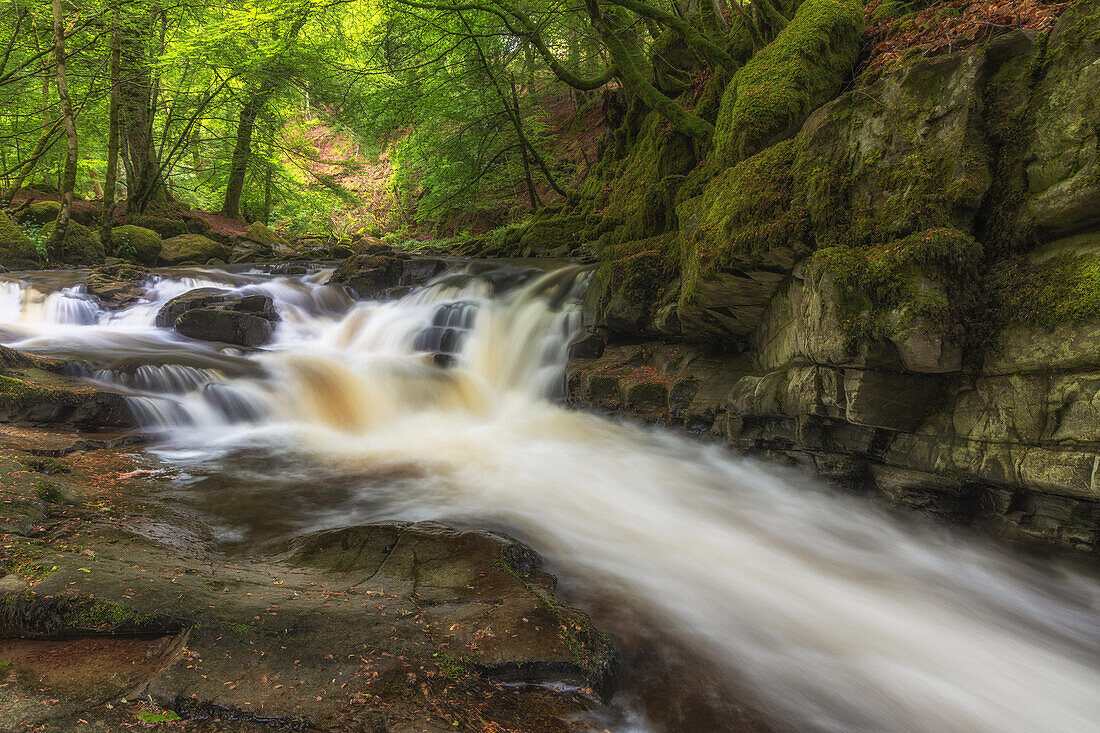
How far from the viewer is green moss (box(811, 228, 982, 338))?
3.59 meters

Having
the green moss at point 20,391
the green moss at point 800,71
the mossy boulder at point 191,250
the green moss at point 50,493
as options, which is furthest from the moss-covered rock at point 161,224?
the green moss at point 800,71

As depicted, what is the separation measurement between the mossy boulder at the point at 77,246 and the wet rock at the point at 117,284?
1.67m

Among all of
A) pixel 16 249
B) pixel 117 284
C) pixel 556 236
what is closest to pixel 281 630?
pixel 556 236

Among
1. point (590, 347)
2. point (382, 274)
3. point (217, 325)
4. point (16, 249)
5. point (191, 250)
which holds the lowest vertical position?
point (217, 325)

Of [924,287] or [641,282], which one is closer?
[924,287]

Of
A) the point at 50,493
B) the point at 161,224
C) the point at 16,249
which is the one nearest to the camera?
the point at 50,493

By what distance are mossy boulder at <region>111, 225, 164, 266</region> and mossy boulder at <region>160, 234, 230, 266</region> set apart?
10.0 inches

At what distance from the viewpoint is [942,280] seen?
3617mm

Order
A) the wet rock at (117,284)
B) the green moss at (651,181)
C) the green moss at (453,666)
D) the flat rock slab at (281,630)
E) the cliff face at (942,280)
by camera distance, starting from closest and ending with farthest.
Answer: the flat rock slab at (281,630), the green moss at (453,666), the cliff face at (942,280), the green moss at (651,181), the wet rock at (117,284)

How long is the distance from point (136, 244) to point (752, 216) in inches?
626

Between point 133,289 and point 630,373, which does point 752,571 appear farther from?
point 133,289

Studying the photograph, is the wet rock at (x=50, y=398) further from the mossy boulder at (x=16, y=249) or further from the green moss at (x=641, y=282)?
the mossy boulder at (x=16, y=249)

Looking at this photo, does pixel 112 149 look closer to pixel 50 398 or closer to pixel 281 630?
pixel 50 398

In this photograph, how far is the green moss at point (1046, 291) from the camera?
3102 mm
